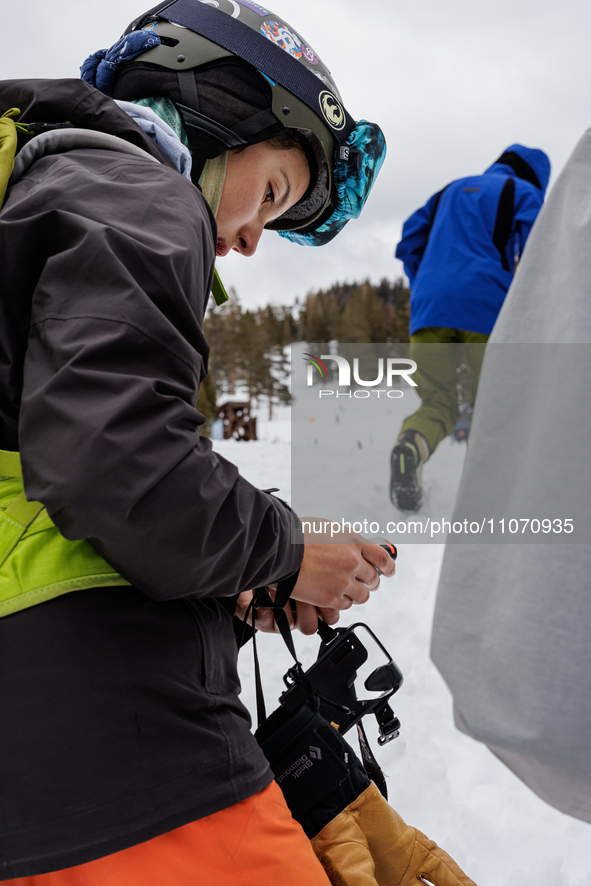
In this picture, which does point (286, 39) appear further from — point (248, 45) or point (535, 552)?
point (535, 552)

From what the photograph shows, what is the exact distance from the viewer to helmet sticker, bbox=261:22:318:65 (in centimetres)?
Result: 164

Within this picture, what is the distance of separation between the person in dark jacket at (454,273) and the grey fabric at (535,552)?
3.23 metres

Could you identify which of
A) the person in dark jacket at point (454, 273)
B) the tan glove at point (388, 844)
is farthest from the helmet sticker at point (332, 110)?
the person in dark jacket at point (454, 273)

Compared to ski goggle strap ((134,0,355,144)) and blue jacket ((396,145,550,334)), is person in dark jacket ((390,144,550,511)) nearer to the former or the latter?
blue jacket ((396,145,550,334))

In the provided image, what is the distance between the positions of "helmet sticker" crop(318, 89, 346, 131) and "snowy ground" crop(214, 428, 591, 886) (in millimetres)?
2475

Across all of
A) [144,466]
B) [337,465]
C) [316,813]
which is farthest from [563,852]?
[337,465]

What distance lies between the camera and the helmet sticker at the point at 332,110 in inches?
67.8

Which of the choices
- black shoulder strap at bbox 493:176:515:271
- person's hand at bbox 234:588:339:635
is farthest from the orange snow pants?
black shoulder strap at bbox 493:176:515:271

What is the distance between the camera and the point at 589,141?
113 cm

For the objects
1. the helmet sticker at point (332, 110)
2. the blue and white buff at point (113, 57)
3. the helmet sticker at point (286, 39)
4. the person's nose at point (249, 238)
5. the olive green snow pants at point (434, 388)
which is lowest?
the olive green snow pants at point (434, 388)

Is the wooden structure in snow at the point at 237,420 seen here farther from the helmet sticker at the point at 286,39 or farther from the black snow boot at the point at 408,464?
the helmet sticker at the point at 286,39

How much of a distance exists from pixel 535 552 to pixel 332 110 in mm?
1464

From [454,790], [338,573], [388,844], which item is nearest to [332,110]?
[338,573]

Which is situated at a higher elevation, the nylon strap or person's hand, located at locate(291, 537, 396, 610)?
the nylon strap
